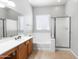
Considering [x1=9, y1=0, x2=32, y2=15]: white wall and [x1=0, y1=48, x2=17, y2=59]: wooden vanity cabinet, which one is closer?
[x1=0, y1=48, x2=17, y2=59]: wooden vanity cabinet

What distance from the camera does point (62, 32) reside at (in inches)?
217

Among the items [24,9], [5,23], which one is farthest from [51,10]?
[5,23]

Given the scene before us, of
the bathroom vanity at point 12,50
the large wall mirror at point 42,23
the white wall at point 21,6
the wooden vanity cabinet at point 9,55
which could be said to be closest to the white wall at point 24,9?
the white wall at point 21,6

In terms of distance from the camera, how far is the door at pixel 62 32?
Result: 214 inches

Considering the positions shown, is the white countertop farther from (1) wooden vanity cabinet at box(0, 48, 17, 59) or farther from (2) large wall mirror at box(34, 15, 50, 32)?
(2) large wall mirror at box(34, 15, 50, 32)

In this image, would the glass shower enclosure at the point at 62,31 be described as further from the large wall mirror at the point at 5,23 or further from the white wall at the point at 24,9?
the large wall mirror at the point at 5,23

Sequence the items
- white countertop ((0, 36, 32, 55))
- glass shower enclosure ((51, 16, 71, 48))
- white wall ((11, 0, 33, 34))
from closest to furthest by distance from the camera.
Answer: white countertop ((0, 36, 32, 55)), white wall ((11, 0, 33, 34)), glass shower enclosure ((51, 16, 71, 48))

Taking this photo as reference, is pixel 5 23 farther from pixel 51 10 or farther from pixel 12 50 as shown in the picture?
pixel 51 10

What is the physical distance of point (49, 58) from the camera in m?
3.95

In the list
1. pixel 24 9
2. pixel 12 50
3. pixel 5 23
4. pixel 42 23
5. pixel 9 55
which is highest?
pixel 24 9

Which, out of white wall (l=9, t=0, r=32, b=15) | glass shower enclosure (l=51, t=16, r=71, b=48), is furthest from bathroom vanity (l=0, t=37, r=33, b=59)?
A: glass shower enclosure (l=51, t=16, r=71, b=48)

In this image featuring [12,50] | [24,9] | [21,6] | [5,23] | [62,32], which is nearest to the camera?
[12,50]

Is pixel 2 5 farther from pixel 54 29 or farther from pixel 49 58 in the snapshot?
pixel 54 29

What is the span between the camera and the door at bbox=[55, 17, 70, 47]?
543cm
